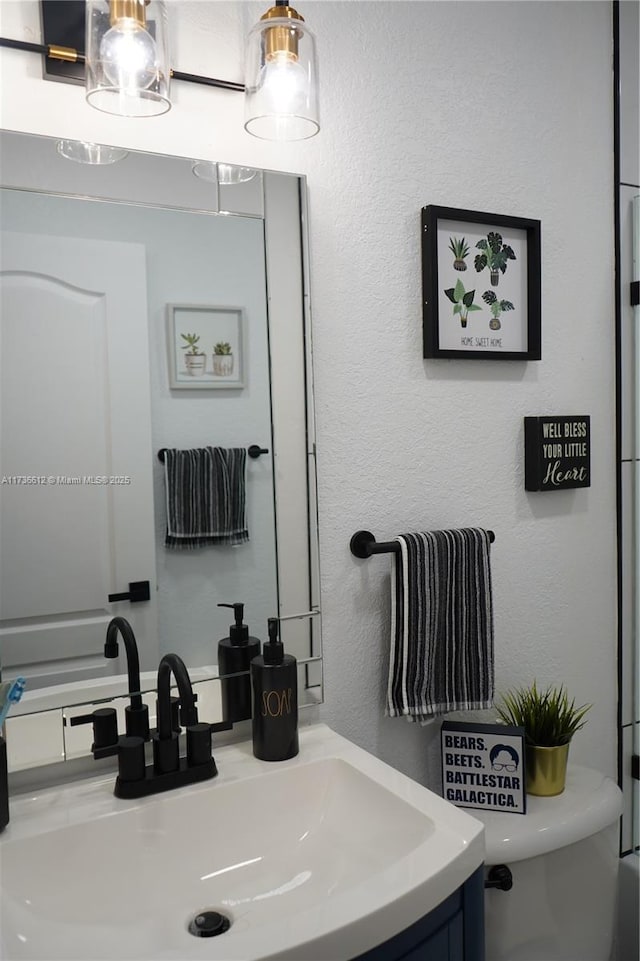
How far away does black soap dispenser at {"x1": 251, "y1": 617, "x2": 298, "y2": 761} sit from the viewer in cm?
112

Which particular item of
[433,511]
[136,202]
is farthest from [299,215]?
[433,511]

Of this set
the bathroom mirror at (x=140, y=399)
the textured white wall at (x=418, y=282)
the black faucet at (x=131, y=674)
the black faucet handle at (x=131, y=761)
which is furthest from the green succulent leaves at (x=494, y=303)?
the black faucet handle at (x=131, y=761)

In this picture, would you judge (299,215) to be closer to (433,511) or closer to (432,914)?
(433,511)

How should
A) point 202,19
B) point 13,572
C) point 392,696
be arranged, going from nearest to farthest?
1. point 13,572
2. point 202,19
3. point 392,696

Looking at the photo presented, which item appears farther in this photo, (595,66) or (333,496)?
(595,66)

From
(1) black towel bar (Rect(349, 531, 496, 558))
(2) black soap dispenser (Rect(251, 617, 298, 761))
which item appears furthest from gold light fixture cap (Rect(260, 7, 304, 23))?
(2) black soap dispenser (Rect(251, 617, 298, 761))

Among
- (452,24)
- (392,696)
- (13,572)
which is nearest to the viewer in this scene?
(13,572)

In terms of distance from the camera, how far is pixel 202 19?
1.17m

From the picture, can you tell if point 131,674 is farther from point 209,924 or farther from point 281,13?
Answer: point 281,13

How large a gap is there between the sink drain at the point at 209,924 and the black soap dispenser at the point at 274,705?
25 cm

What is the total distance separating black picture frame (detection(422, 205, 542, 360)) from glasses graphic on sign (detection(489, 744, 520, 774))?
708 mm

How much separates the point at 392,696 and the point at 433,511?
1.15ft

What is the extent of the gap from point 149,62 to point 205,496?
620 mm

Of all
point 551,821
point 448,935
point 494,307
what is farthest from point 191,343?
point 551,821
